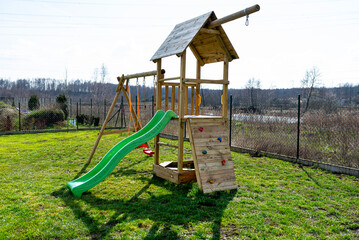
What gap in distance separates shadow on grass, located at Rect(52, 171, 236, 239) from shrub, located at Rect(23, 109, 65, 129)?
11342mm

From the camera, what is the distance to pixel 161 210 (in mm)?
3604

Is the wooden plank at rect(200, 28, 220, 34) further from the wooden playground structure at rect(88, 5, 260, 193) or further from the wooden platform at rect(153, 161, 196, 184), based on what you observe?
the wooden platform at rect(153, 161, 196, 184)

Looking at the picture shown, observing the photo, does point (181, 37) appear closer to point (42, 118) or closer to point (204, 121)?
point (204, 121)

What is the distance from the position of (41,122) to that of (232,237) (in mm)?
14352

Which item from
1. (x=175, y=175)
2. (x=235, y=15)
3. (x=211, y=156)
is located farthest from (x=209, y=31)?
(x=175, y=175)

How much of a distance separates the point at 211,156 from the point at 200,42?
2.46 m

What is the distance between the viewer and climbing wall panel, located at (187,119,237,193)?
14.1ft

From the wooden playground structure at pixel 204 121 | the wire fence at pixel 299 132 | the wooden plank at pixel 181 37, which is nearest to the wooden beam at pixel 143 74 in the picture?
the wooden playground structure at pixel 204 121

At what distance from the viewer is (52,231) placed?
2.92 m

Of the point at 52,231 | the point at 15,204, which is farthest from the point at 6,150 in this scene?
the point at 52,231

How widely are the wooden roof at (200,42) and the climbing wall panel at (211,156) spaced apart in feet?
4.52

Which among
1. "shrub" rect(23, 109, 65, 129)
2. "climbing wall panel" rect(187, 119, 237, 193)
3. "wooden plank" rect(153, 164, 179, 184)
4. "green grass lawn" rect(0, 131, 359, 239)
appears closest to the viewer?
"green grass lawn" rect(0, 131, 359, 239)

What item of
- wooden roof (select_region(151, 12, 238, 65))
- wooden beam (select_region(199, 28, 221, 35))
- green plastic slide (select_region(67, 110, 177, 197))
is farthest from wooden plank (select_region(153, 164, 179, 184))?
wooden beam (select_region(199, 28, 221, 35))

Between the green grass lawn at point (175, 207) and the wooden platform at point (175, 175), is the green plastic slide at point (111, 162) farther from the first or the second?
the wooden platform at point (175, 175)
